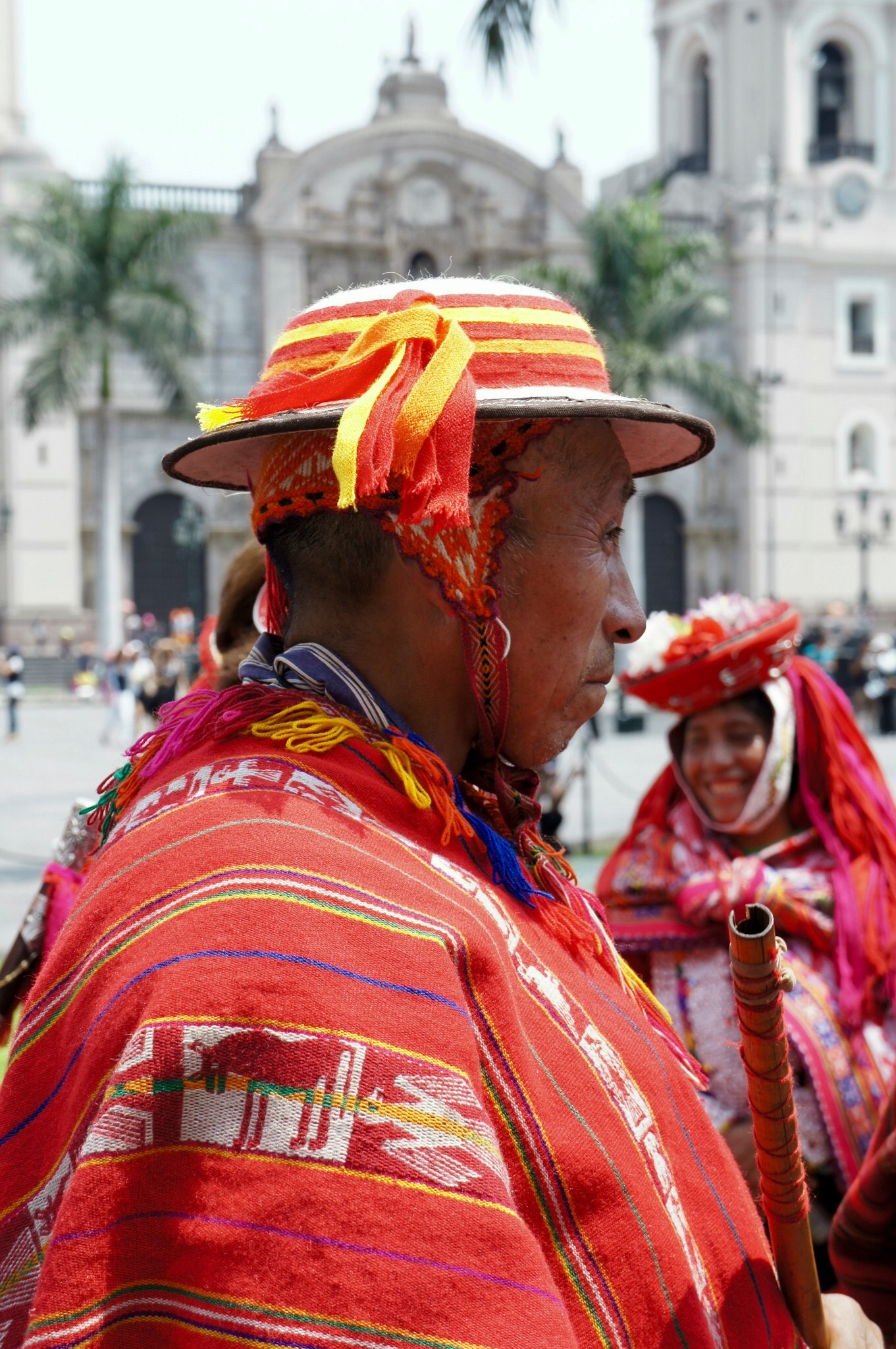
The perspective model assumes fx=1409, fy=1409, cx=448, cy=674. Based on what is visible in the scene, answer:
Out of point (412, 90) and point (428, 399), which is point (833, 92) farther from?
point (428, 399)

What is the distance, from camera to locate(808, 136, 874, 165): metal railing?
3947 cm

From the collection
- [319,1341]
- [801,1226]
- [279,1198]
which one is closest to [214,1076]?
[279,1198]

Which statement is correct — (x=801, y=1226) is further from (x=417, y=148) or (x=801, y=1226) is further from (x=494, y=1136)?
(x=417, y=148)

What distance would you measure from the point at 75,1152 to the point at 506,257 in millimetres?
36998

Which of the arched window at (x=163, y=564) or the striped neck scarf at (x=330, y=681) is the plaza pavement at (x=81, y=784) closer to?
the striped neck scarf at (x=330, y=681)

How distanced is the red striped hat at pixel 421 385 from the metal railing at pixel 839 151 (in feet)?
135

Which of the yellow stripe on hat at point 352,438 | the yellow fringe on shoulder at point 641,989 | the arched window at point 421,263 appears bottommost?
the yellow fringe on shoulder at point 641,989

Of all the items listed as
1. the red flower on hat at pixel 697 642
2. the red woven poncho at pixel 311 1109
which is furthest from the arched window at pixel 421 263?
the red woven poncho at pixel 311 1109

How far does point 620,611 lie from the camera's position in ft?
5.48

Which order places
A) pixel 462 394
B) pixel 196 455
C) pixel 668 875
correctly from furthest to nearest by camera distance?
1. pixel 668 875
2. pixel 196 455
3. pixel 462 394

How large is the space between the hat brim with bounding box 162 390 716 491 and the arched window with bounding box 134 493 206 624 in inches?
1279

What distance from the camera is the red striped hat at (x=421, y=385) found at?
137cm

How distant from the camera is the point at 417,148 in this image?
35.6 metres

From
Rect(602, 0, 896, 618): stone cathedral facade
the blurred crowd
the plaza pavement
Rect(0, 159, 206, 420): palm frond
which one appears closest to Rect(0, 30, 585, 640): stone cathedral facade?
Rect(602, 0, 896, 618): stone cathedral facade
